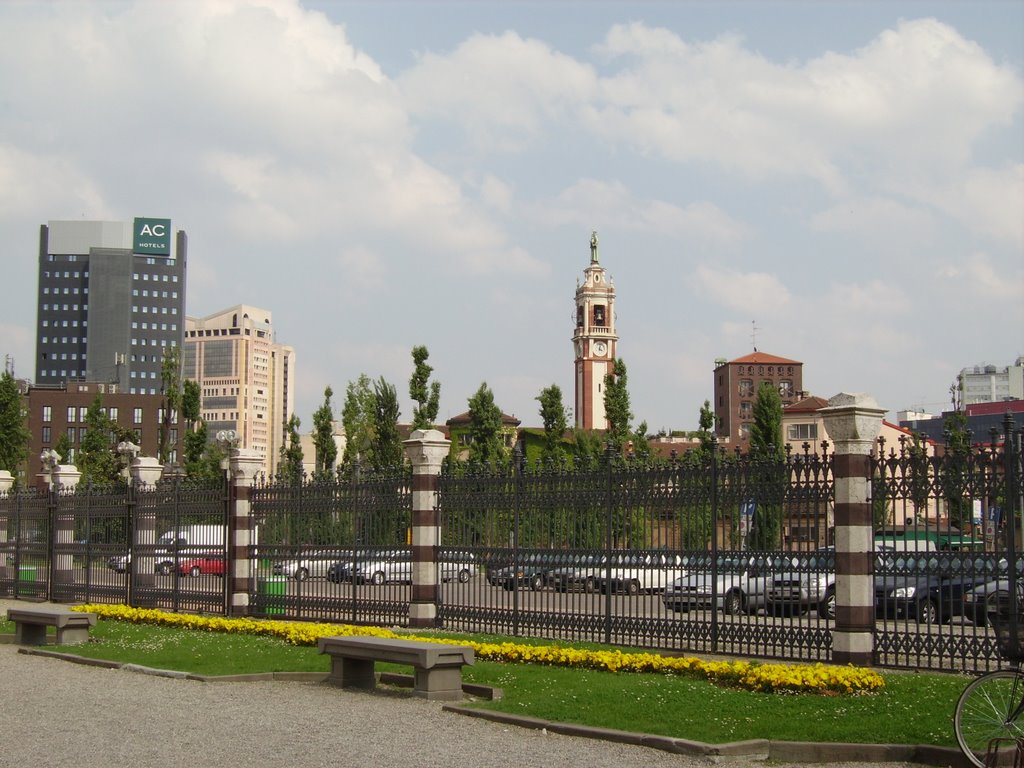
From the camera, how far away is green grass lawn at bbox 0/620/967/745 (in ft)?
30.9

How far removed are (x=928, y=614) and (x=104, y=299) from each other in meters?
166

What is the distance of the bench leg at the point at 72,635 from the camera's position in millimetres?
17672

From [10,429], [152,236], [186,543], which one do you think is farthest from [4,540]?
[152,236]

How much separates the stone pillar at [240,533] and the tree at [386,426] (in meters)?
28.3

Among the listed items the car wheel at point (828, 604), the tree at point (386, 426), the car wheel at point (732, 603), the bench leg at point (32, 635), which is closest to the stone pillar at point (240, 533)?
the bench leg at point (32, 635)

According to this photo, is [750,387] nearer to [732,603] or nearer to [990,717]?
[732,603]

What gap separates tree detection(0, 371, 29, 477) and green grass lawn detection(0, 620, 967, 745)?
1599 inches

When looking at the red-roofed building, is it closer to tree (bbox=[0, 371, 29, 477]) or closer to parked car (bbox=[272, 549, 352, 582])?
tree (bbox=[0, 371, 29, 477])

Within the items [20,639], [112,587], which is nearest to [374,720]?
[20,639]

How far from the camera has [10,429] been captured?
5209cm

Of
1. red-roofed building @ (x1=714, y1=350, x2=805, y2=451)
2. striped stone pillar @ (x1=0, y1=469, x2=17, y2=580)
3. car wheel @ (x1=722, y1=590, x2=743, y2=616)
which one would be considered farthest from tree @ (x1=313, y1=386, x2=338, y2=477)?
red-roofed building @ (x1=714, y1=350, x2=805, y2=451)

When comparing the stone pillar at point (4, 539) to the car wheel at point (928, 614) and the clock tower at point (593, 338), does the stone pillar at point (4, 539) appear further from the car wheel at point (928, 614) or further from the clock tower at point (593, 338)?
the clock tower at point (593, 338)

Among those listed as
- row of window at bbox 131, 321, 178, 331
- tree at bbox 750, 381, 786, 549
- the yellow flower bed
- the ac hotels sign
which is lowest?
the yellow flower bed

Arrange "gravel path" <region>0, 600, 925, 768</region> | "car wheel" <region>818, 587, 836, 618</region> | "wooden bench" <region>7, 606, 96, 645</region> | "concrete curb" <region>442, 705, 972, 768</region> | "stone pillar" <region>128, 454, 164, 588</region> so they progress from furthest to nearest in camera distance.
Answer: "stone pillar" <region>128, 454, 164, 588</region>, "wooden bench" <region>7, 606, 96, 645</region>, "car wheel" <region>818, 587, 836, 618</region>, "gravel path" <region>0, 600, 925, 768</region>, "concrete curb" <region>442, 705, 972, 768</region>
